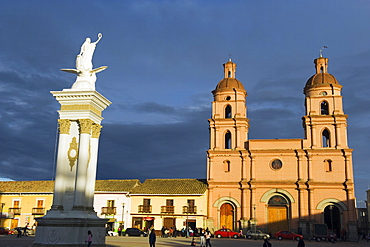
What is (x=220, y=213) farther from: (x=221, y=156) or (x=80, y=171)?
(x=80, y=171)

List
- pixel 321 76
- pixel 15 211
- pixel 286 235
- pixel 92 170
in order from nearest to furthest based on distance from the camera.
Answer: pixel 92 170
pixel 286 235
pixel 321 76
pixel 15 211

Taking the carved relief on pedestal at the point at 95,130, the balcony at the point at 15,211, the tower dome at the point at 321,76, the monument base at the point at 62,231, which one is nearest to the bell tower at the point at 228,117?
the tower dome at the point at 321,76

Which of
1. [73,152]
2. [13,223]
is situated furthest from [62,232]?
[13,223]

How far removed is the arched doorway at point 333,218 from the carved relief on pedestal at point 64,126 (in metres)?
34.2

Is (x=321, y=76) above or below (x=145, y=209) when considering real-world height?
above

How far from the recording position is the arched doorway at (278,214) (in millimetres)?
46469

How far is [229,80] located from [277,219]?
58.4ft

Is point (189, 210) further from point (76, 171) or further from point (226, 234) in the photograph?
point (76, 171)

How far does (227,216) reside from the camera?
4831 centimetres

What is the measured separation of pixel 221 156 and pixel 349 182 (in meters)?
14.3

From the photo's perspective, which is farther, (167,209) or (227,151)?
(167,209)

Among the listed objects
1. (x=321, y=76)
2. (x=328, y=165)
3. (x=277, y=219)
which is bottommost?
(x=277, y=219)

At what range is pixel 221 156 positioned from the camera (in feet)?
162

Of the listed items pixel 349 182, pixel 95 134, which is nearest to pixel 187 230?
pixel 349 182
